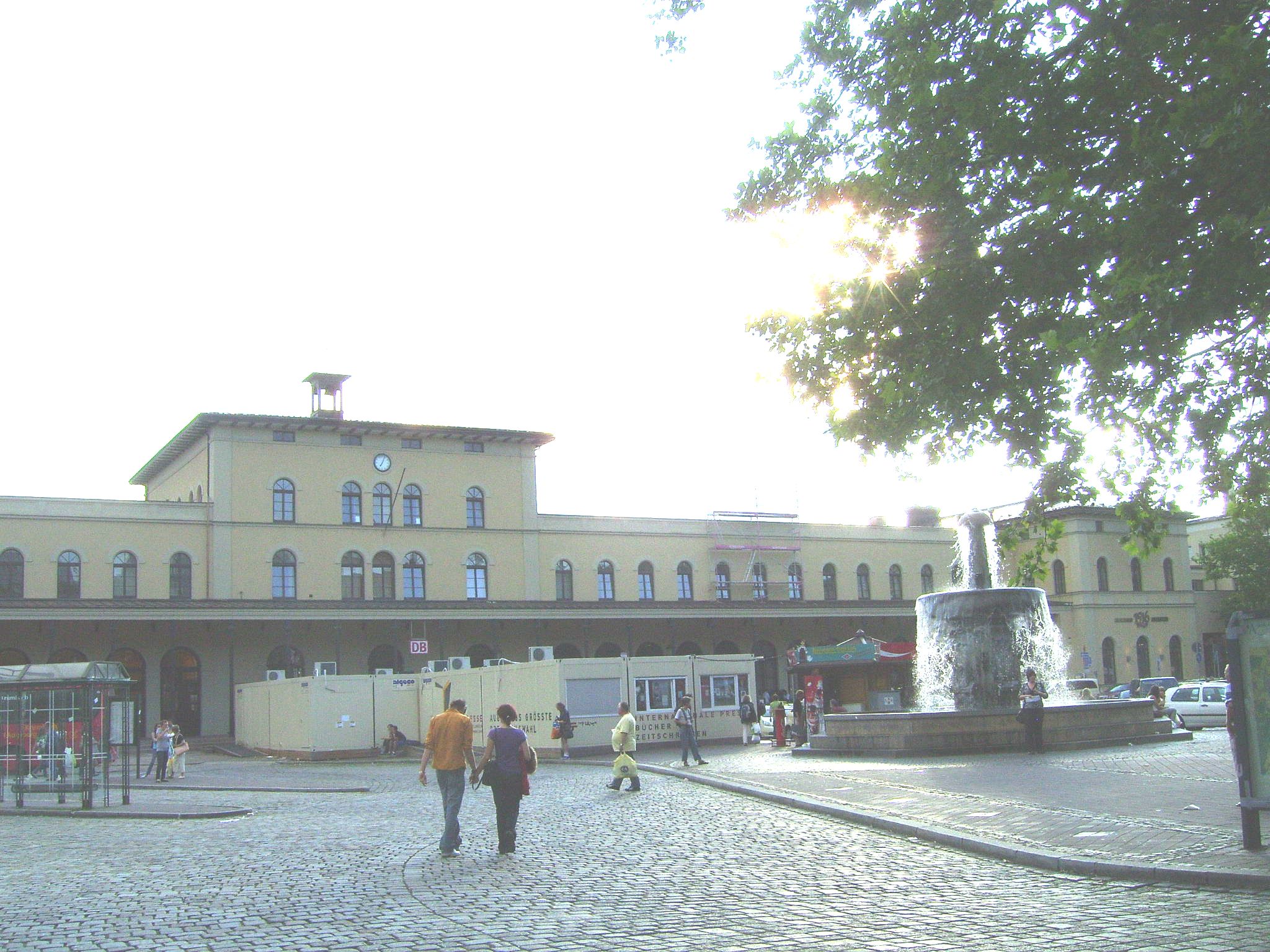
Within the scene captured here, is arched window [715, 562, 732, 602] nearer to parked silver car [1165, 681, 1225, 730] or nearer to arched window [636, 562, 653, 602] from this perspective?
arched window [636, 562, 653, 602]

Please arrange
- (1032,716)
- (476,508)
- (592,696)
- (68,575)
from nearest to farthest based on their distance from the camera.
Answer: (1032,716) → (592,696) → (68,575) → (476,508)

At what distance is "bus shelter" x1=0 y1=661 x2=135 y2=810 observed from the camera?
20.1m

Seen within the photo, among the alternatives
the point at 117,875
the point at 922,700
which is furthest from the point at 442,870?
the point at 922,700

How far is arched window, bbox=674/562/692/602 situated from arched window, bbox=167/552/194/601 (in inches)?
846

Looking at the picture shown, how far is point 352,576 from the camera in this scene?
50.8m

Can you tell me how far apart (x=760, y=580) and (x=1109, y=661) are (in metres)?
20.1

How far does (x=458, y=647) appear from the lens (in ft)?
169

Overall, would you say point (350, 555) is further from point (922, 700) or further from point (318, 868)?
point (318, 868)

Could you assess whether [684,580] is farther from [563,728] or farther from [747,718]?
[563,728]

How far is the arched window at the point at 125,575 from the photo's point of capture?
4644cm

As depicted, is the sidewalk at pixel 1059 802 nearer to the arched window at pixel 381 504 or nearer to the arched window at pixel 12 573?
the arched window at pixel 381 504

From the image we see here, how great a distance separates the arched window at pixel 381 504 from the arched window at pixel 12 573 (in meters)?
13.1

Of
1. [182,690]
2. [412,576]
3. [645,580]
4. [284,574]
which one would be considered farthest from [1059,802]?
[645,580]

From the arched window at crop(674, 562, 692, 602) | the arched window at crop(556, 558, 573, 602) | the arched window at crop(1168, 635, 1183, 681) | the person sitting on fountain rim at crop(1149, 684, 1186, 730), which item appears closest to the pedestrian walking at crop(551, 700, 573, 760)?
the person sitting on fountain rim at crop(1149, 684, 1186, 730)
